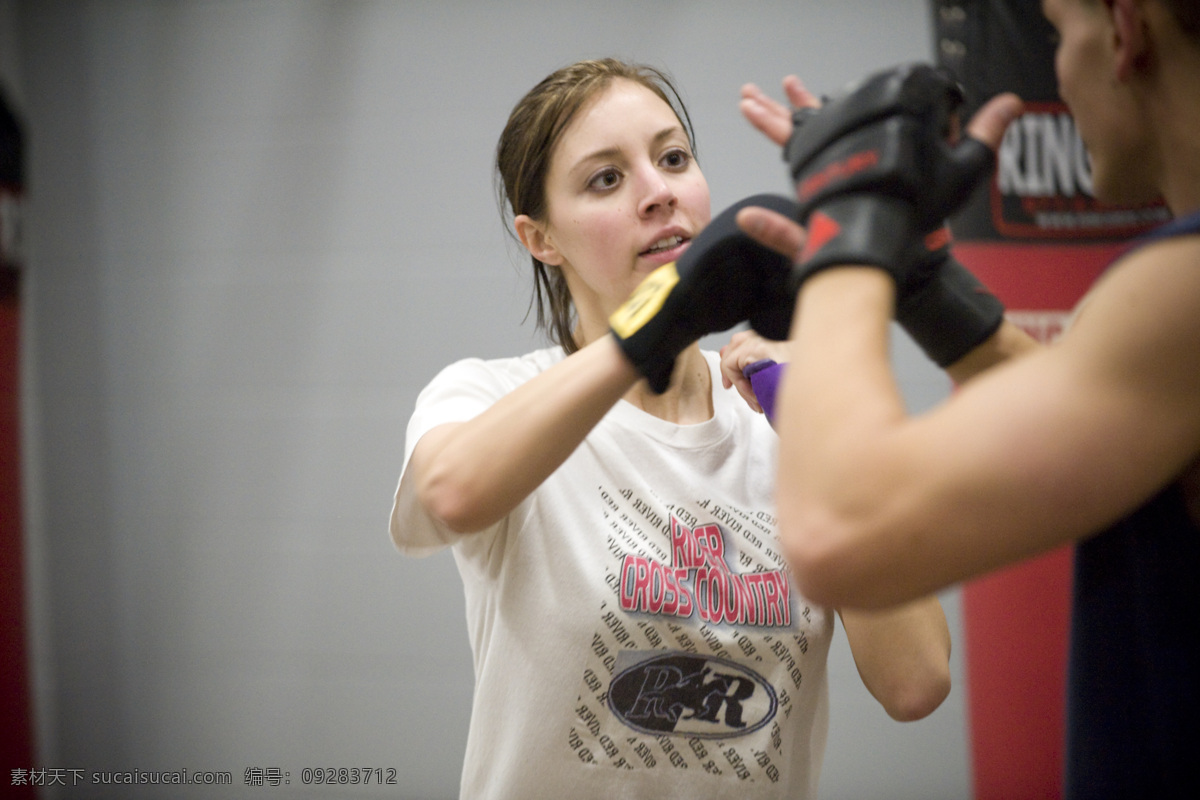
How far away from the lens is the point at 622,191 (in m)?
1.13

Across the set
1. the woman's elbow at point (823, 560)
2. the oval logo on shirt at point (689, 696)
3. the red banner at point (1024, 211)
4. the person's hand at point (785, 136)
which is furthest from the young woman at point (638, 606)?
the red banner at point (1024, 211)

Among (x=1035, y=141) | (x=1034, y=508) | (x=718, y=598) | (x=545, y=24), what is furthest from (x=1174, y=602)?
(x=545, y=24)

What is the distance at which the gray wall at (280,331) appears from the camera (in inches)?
83.6

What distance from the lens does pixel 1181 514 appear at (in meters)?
0.55

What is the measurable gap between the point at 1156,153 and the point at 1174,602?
348mm

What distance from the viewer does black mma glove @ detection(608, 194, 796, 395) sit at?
742 millimetres

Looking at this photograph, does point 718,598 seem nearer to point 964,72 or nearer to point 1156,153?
point 1156,153

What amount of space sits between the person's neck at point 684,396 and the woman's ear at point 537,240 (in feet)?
0.83

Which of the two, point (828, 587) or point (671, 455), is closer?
point (828, 587)

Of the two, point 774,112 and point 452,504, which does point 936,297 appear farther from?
point 452,504

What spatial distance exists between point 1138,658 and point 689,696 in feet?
1.87

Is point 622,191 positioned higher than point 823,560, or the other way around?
point 622,191

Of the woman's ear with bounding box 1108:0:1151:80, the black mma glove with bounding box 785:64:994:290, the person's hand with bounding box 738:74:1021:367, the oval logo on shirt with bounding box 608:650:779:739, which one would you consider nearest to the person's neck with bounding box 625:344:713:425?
the oval logo on shirt with bounding box 608:650:779:739

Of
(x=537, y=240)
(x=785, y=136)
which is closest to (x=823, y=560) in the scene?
(x=785, y=136)
